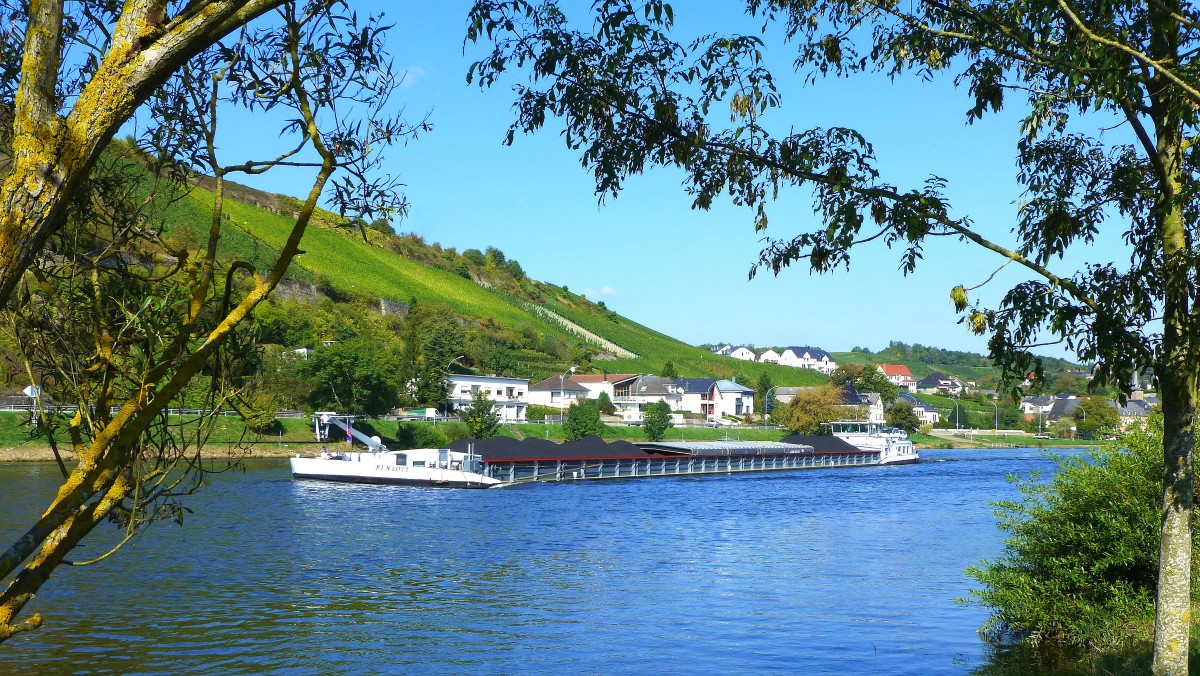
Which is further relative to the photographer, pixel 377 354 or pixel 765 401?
pixel 765 401

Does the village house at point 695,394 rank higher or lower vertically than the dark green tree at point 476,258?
lower

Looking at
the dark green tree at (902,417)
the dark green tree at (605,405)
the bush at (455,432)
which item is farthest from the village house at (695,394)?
the bush at (455,432)

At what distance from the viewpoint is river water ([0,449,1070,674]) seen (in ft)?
55.6

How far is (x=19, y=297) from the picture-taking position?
6.86 metres

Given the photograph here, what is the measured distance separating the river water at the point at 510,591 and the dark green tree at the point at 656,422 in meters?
50.6

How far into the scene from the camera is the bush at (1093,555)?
1441 cm

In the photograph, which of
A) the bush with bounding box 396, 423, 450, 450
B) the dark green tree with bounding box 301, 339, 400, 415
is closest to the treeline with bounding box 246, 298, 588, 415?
the dark green tree with bounding box 301, 339, 400, 415

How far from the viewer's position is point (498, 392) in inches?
4215

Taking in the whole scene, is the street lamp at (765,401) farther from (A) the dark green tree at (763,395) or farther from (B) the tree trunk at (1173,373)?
(B) the tree trunk at (1173,373)

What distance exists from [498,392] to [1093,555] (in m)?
93.9

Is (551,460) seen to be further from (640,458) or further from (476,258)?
(476,258)

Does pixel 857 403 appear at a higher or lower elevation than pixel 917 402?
lower

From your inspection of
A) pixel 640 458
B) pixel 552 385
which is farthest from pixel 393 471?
pixel 552 385

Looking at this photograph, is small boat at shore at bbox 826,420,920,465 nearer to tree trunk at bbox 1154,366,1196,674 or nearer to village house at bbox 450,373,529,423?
village house at bbox 450,373,529,423
